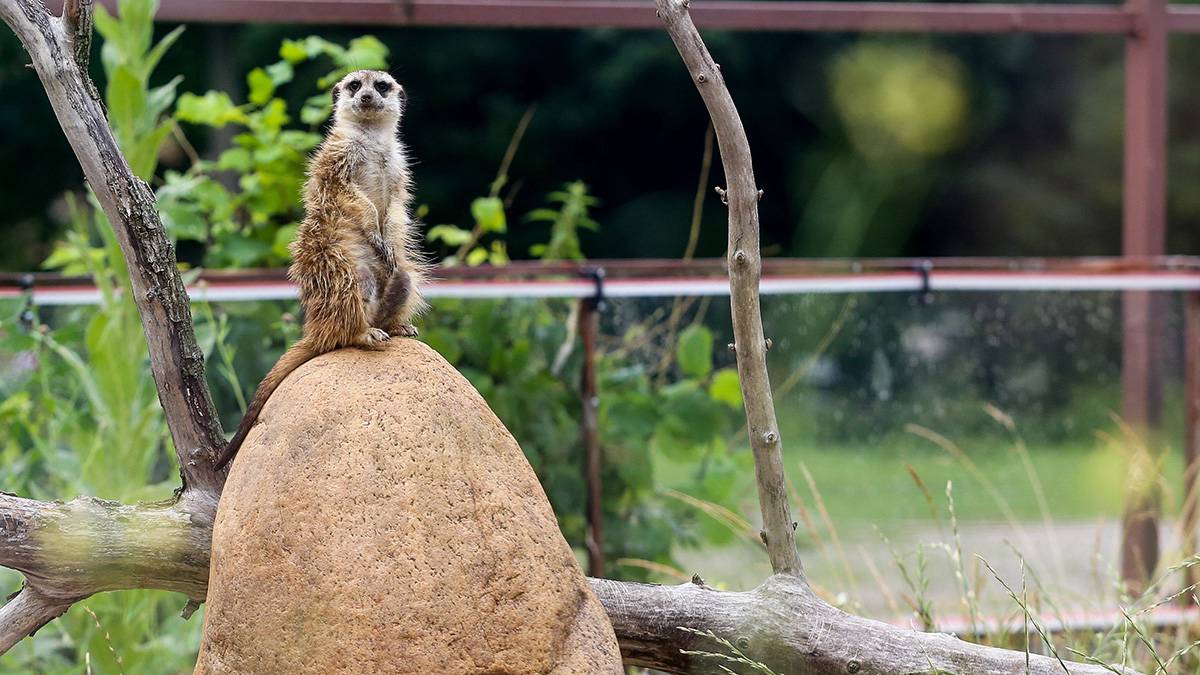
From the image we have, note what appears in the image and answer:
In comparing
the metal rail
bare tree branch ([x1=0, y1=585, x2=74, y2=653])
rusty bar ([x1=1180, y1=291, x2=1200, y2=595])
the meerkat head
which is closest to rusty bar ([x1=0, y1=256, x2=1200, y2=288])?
the metal rail

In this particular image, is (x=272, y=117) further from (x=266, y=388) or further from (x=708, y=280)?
(x=266, y=388)

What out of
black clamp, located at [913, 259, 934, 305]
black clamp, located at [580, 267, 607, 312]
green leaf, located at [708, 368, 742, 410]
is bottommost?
green leaf, located at [708, 368, 742, 410]

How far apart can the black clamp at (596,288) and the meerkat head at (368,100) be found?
4.13ft

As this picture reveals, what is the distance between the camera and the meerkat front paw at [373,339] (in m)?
2.00

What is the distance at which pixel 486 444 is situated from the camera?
1.89 m

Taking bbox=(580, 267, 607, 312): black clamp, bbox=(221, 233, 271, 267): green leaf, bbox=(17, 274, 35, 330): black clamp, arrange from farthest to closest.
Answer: bbox=(221, 233, 271, 267): green leaf < bbox=(580, 267, 607, 312): black clamp < bbox=(17, 274, 35, 330): black clamp

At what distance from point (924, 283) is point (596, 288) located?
0.94 metres

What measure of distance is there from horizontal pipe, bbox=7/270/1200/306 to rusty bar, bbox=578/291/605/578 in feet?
0.23

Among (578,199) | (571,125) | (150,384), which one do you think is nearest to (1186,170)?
(571,125)

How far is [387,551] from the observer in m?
1.74

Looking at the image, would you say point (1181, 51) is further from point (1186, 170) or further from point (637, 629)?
point (637, 629)

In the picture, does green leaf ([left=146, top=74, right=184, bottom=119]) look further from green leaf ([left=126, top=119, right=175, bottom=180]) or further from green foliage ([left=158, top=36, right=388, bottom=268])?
green foliage ([left=158, top=36, right=388, bottom=268])

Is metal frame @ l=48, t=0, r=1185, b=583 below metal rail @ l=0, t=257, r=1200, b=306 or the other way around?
the other way around

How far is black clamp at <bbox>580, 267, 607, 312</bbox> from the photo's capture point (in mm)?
3459
